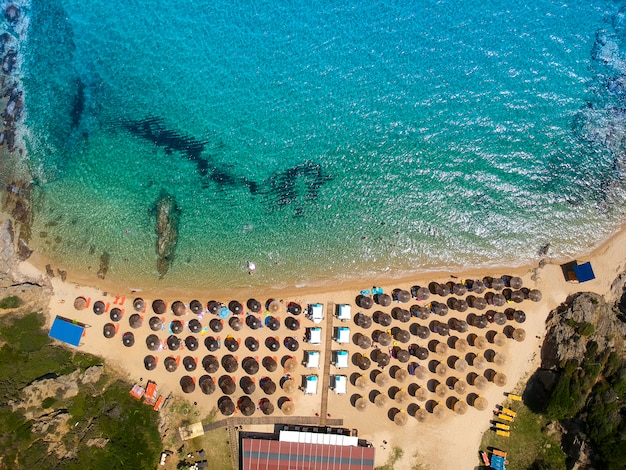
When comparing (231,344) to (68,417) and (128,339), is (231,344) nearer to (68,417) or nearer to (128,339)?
(128,339)

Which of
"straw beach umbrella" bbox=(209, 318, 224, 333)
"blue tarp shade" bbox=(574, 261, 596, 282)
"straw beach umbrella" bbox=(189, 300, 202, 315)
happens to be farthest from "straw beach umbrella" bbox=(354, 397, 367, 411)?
"blue tarp shade" bbox=(574, 261, 596, 282)

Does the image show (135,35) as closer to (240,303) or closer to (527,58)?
(240,303)

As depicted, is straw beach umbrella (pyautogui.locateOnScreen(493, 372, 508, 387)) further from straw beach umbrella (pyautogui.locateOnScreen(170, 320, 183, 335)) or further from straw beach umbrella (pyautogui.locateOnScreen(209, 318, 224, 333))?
straw beach umbrella (pyautogui.locateOnScreen(170, 320, 183, 335))

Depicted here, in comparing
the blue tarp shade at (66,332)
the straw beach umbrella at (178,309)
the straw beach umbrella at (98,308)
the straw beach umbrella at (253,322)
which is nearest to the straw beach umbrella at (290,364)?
the straw beach umbrella at (253,322)

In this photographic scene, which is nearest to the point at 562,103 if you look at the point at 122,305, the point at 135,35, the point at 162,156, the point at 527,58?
the point at 527,58

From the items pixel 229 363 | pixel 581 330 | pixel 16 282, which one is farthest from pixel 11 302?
pixel 581 330

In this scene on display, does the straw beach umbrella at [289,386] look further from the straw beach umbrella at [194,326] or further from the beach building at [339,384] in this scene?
the straw beach umbrella at [194,326]
